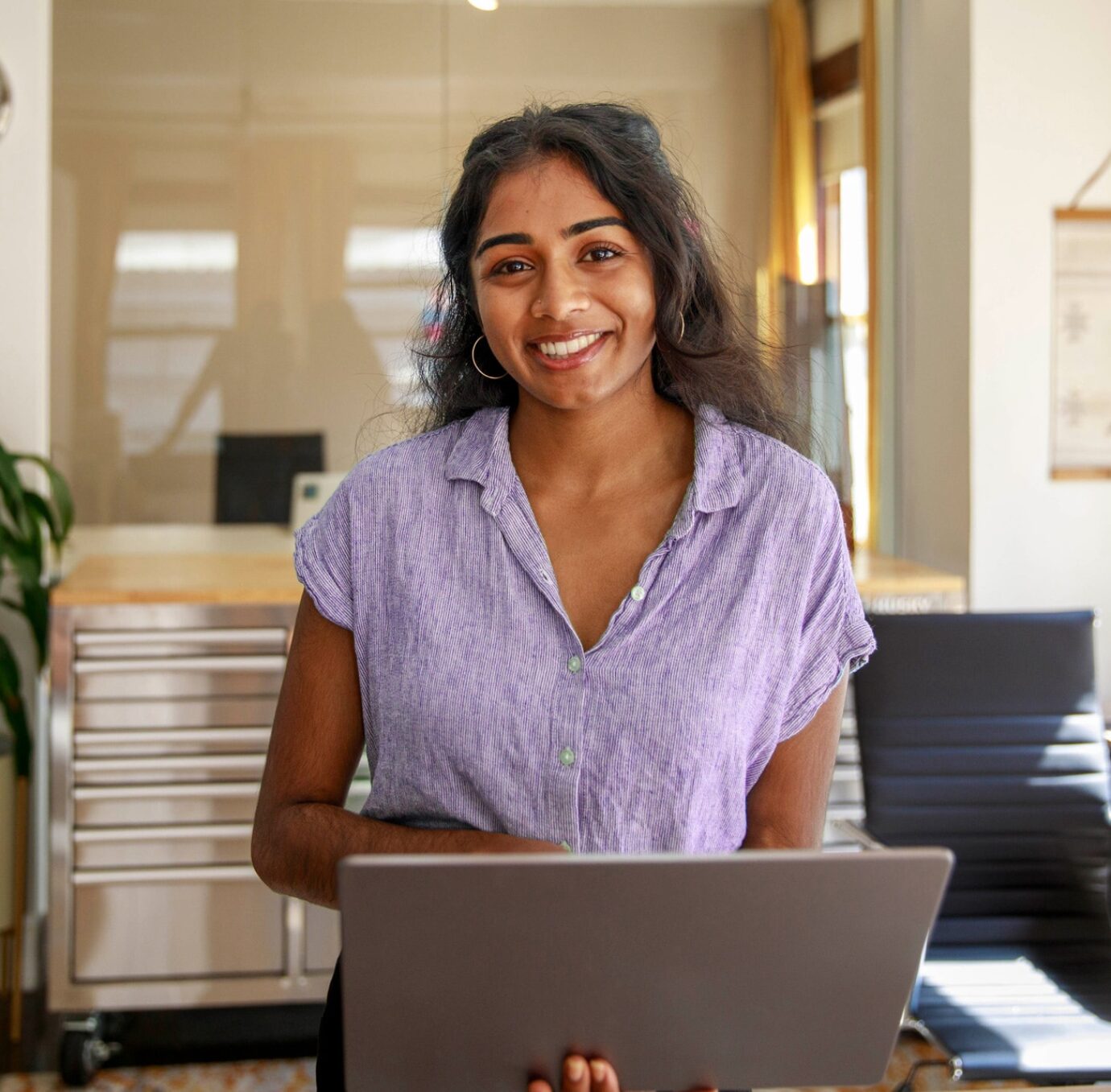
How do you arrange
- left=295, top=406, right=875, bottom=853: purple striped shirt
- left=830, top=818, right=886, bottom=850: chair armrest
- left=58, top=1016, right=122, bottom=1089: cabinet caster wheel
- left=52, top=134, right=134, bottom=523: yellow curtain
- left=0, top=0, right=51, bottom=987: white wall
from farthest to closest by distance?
left=52, top=134, right=134, bottom=523: yellow curtain < left=0, top=0, right=51, bottom=987: white wall < left=58, top=1016, right=122, bottom=1089: cabinet caster wheel < left=830, top=818, right=886, bottom=850: chair armrest < left=295, top=406, right=875, bottom=853: purple striped shirt

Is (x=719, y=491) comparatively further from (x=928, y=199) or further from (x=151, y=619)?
(x=928, y=199)

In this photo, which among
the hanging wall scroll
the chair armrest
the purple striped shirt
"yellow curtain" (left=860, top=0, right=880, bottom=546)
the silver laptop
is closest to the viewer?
the silver laptop

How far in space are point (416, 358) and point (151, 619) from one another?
175 centimetres

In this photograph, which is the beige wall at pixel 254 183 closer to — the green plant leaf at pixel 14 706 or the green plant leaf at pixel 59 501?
the green plant leaf at pixel 59 501

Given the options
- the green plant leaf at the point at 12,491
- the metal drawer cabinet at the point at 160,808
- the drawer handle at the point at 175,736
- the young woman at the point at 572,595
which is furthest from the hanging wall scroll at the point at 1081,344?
the green plant leaf at the point at 12,491

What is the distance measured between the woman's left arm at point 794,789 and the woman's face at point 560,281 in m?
0.42

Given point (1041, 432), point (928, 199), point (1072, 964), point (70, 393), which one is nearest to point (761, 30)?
point (928, 199)

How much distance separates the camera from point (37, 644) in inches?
137

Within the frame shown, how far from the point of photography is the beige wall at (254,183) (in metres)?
4.19

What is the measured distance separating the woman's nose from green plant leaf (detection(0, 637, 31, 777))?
2404 millimetres

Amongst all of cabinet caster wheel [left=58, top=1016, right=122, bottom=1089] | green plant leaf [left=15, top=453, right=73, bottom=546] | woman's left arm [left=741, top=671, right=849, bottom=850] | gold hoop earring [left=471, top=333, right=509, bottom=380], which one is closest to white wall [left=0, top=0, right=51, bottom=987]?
green plant leaf [left=15, top=453, right=73, bottom=546]

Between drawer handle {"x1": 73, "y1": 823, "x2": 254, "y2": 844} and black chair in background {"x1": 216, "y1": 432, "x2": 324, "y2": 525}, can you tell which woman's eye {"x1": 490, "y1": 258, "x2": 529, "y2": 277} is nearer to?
drawer handle {"x1": 73, "y1": 823, "x2": 254, "y2": 844}

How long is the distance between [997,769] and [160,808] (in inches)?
75.4

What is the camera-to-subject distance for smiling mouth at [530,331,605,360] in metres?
1.45
